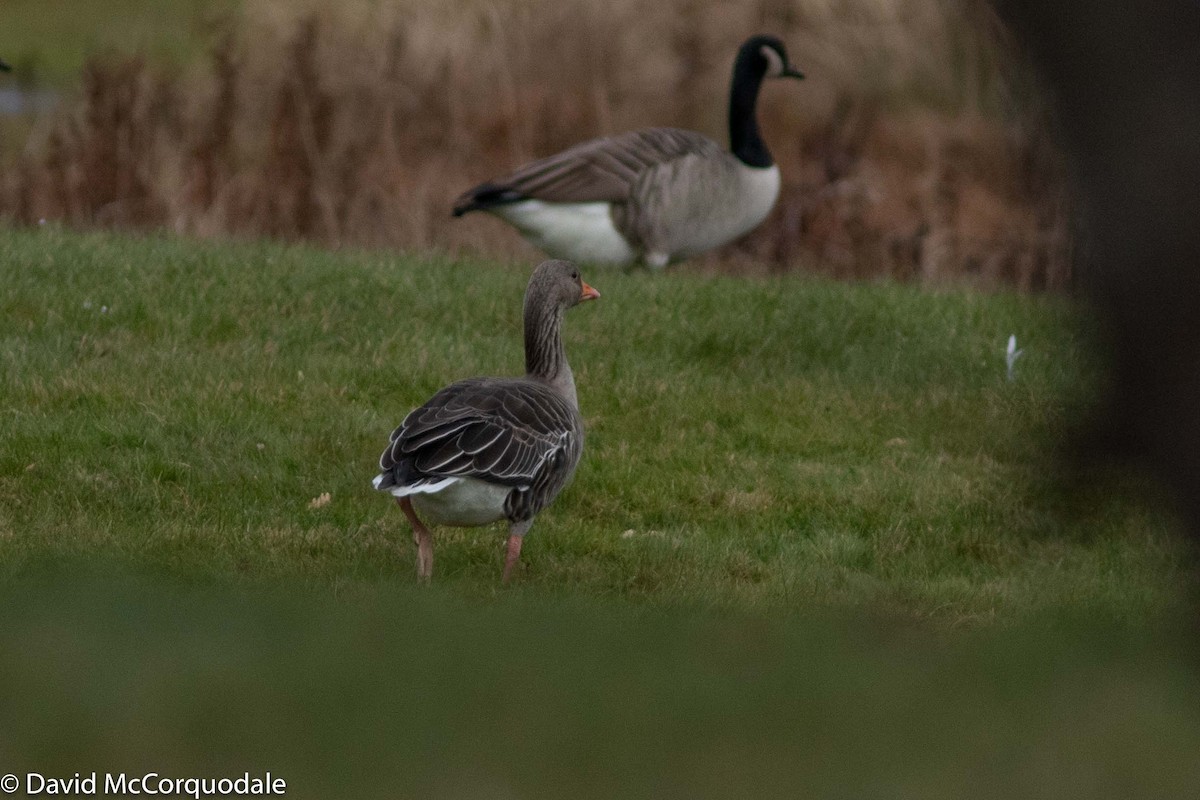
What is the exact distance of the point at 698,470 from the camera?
8.89 m

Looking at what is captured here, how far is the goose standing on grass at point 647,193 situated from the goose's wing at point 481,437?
6.28m

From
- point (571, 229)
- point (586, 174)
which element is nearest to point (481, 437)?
point (586, 174)

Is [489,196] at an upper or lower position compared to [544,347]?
upper

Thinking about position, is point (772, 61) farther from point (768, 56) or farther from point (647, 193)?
point (647, 193)

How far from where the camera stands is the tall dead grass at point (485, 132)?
14820 mm

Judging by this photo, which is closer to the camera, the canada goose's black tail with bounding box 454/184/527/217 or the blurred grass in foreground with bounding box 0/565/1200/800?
the blurred grass in foreground with bounding box 0/565/1200/800

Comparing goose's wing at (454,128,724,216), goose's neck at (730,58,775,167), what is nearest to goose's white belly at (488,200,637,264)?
goose's wing at (454,128,724,216)

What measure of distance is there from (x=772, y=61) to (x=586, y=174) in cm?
199

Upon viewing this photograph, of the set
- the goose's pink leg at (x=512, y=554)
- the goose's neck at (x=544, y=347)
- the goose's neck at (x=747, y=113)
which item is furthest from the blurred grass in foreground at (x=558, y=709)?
the goose's neck at (x=747, y=113)

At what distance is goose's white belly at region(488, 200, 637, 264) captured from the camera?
533 inches

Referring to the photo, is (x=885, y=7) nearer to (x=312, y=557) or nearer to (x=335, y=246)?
(x=335, y=246)

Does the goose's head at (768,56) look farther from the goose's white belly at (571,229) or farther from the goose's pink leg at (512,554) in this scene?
the goose's pink leg at (512,554)

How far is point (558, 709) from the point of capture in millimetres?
4375

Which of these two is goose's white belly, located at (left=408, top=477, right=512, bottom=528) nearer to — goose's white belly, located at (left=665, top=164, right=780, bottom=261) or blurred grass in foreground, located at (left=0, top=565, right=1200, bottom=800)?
blurred grass in foreground, located at (left=0, top=565, right=1200, bottom=800)
